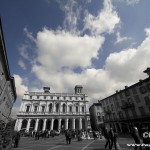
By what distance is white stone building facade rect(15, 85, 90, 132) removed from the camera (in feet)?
166

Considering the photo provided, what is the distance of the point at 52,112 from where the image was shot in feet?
175

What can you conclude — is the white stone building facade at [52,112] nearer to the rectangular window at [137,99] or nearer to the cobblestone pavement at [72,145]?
the rectangular window at [137,99]

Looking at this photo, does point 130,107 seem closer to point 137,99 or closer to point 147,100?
point 137,99

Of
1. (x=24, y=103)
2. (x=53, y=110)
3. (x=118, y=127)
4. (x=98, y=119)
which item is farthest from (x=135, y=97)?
(x=24, y=103)

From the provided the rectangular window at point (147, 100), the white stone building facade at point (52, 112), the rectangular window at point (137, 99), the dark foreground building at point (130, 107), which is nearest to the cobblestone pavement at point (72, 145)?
the rectangular window at point (147, 100)

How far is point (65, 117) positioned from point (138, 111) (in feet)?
106

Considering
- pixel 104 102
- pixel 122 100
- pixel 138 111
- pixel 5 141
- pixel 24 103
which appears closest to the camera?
pixel 5 141

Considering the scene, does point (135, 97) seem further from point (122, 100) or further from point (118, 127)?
point (118, 127)

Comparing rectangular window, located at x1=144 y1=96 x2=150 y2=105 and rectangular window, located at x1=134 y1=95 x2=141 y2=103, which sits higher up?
rectangular window, located at x1=134 y1=95 x2=141 y2=103

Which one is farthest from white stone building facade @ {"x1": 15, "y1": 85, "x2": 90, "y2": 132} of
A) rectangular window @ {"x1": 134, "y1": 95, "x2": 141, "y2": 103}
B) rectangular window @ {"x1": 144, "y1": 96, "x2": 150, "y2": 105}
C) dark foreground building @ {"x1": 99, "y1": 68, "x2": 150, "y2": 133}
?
rectangular window @ {"x1": 144, "y1": 96, "x2": 150, "y2": 105}

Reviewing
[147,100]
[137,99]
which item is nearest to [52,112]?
[137,99]

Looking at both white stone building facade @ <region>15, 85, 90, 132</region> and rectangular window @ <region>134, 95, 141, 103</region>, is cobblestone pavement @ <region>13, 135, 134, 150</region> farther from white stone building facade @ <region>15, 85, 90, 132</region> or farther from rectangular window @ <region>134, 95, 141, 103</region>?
white stone building facade @ <region>15, 85, 90, 132</region>

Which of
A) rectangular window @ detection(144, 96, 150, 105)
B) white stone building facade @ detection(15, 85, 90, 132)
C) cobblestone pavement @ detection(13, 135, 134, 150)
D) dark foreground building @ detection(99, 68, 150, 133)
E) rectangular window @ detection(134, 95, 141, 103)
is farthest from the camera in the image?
white stone building facade @ detection(15, 85, 90, 132)

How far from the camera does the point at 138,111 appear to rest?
32281mm
